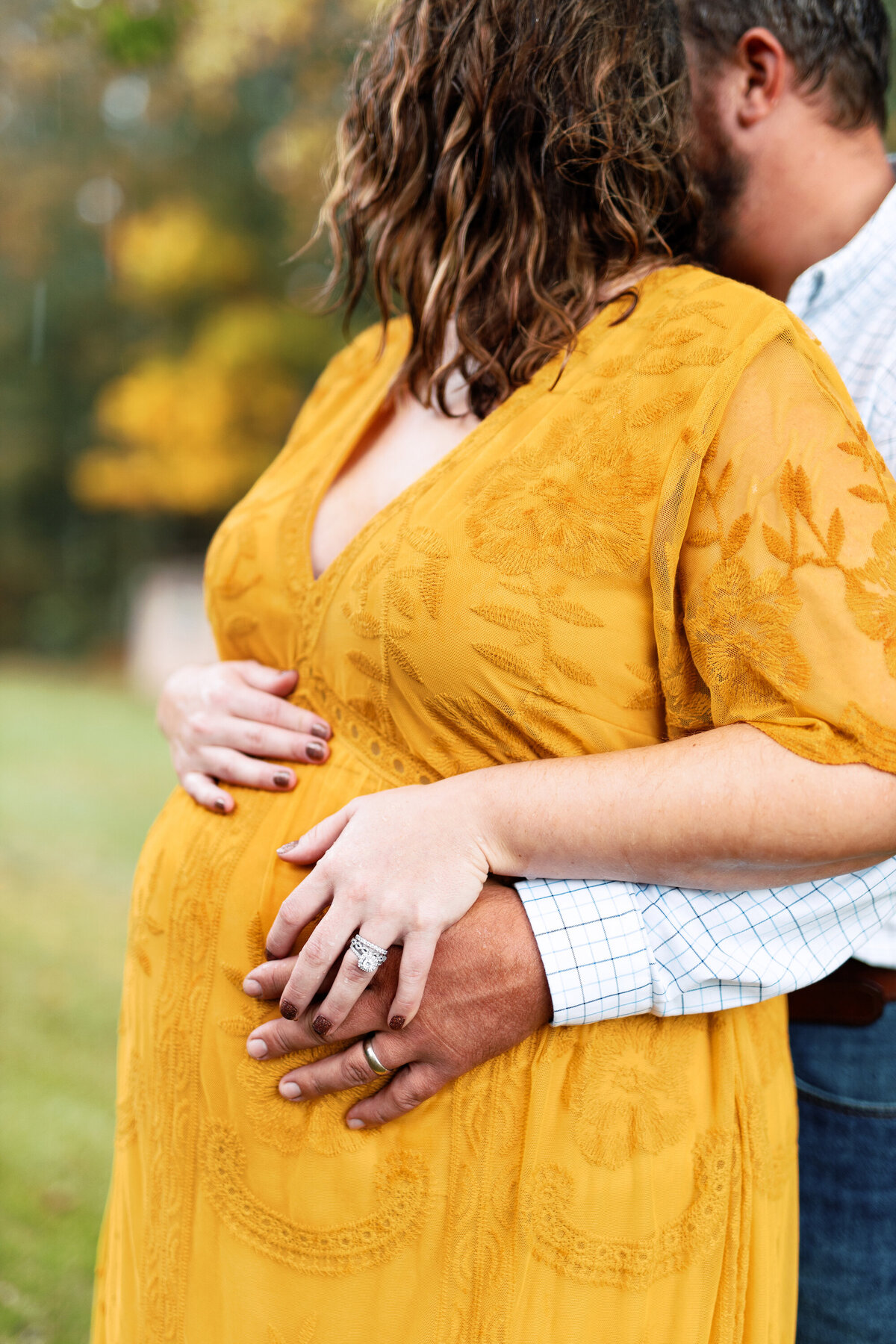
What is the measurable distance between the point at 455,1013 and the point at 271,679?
44 cm

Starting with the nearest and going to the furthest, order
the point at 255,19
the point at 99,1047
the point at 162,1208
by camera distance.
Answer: the point at 162,1208 → the point at 99,1047 → the point at 255,19

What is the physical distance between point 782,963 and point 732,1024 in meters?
0.11

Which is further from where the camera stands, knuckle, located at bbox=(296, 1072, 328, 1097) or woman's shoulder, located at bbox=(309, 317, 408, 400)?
woman's shoulder, located at bbox=(309, 317, 408, 400)

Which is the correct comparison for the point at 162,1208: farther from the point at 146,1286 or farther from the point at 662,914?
the point at 662,914

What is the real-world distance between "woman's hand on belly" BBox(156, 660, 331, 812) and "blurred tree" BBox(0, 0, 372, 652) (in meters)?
4.82

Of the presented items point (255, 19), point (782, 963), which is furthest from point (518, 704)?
point (255, 19)

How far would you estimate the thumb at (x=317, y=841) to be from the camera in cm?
91

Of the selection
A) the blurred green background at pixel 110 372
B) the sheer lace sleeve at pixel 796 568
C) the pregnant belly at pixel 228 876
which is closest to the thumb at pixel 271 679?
the pregnant belly at pixel 228 876

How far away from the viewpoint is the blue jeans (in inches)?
45.9

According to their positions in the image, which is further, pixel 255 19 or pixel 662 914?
pixel 255 19

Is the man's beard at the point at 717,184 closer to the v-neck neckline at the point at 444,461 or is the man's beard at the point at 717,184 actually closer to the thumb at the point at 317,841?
the v-neck neckline at the point at 444,461

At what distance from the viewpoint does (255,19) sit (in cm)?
464

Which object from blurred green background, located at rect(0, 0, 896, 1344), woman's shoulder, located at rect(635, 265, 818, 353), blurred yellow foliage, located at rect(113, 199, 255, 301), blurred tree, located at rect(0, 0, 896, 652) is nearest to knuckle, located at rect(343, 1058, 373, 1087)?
woman's shoulder, located at rect(635, 265, 818, 353)

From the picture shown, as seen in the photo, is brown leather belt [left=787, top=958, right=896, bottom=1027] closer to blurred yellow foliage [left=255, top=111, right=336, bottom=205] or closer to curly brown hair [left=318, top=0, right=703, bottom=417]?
curly brown hair [left=318, top=0, right=703, bottom=417]
